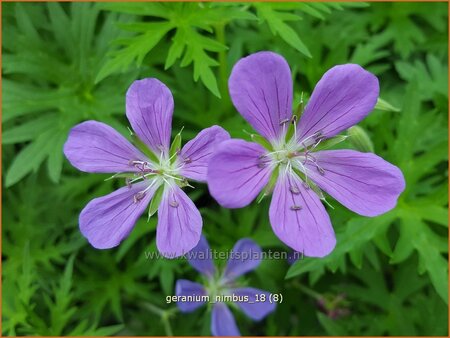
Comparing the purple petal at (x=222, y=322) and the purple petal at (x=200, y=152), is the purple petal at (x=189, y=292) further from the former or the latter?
the purple petal at (x=200, y=152)

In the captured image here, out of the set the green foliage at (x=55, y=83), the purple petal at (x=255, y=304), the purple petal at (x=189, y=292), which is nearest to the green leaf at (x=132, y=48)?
the green foliage at (x=55, y=83)

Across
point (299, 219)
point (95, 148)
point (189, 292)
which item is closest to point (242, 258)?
point (189, 292)

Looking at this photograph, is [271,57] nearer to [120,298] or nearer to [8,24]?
[8,24]

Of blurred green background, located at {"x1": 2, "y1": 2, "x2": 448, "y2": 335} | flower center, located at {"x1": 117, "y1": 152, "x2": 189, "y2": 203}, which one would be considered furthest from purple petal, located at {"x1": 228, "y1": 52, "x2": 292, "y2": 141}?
blurred green background, located at {"x1": 2, "y1": 2, "x2": 448, "y2": 335}

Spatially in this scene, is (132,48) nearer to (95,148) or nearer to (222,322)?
(95,148)

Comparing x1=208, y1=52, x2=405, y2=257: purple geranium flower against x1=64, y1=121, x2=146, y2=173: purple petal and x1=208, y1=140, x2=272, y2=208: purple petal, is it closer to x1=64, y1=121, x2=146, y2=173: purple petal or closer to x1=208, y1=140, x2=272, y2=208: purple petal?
x1=208, y1=140, x2=272, y2=208: purple petal

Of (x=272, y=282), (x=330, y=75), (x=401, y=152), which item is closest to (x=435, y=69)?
(x=401, y=152)
